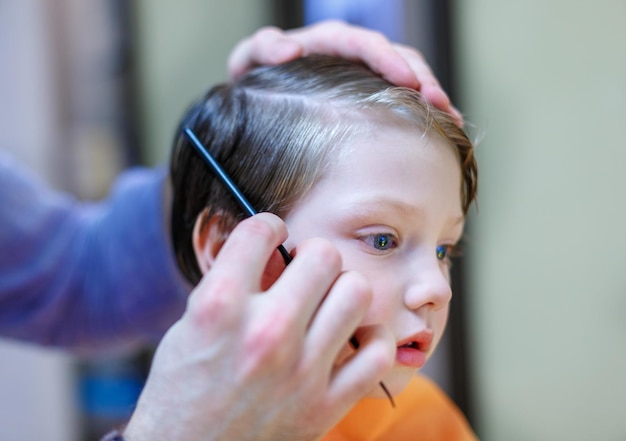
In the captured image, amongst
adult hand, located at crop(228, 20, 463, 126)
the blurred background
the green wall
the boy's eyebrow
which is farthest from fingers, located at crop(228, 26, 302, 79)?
the green wall

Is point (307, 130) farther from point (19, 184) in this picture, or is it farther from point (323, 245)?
point (19, 184)

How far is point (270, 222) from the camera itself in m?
0.59

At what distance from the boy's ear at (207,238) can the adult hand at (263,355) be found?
20cm

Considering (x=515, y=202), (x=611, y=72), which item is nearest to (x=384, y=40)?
(x=611, y=72)

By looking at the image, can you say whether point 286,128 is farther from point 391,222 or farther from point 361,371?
point 361,371

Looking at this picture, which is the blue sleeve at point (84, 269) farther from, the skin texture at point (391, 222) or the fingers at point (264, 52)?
the skin texture at point (391, 222)

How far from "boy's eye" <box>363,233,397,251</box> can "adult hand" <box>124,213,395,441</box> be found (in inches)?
4.6

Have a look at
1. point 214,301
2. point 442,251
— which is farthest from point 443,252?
point 214,301

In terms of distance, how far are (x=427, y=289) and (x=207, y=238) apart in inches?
10.6

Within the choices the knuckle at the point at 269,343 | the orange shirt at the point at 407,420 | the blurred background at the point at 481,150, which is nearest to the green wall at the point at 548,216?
the blurred background at the point at 481,150

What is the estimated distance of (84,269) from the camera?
45.3 inches

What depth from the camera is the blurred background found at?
158cm

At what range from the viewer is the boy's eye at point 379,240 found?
67 cm

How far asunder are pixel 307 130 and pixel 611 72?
1086 mm
